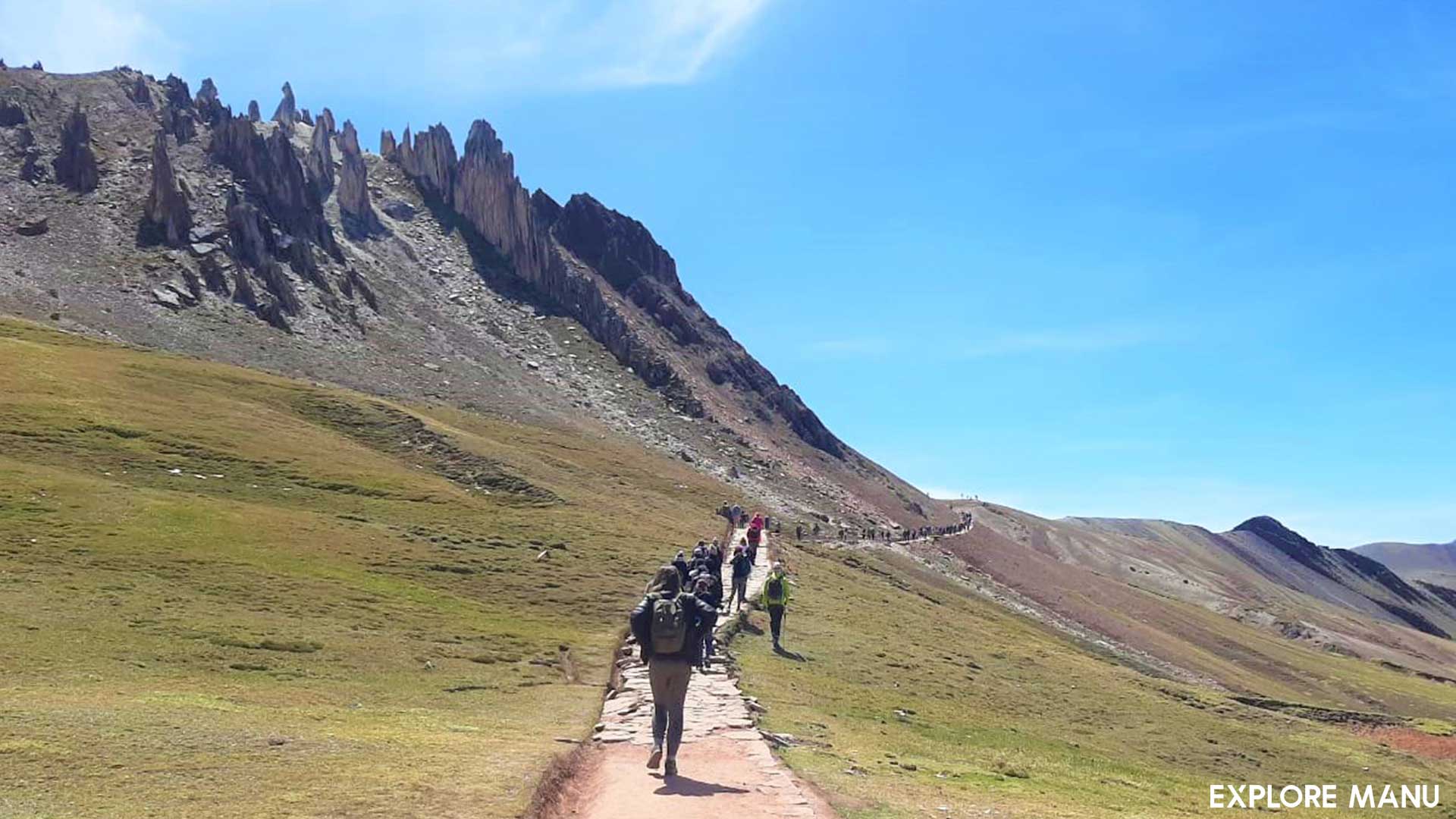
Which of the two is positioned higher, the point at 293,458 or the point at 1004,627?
the point at 293,458

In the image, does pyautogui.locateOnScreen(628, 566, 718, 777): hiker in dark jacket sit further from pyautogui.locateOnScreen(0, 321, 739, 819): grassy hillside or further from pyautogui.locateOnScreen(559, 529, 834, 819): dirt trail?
pyautogui.locateOnScreen(0, 321, 739, 819): grassy hillside

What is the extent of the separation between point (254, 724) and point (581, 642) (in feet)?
61.5

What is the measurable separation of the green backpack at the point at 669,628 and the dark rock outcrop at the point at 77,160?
16896cm

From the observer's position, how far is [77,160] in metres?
158

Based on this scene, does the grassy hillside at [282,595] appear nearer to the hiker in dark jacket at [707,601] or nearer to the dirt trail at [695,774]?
the dirt trail at [695,774]

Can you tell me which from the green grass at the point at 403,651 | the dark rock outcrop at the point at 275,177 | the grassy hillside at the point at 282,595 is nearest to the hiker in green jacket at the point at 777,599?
the green grass at the point at 403,651

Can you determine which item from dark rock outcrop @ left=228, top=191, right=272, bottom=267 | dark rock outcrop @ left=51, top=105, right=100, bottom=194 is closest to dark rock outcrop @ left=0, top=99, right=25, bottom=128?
dark rock outcrop @ left=51, top=105, right=100, bottom=194

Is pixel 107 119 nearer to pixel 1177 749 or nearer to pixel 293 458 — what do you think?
pixel 293 458

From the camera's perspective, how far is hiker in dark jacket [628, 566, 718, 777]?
61.4 ft

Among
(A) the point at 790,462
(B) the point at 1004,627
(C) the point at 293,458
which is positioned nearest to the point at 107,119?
(A) the point at 790,462

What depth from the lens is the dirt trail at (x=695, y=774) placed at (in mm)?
16469

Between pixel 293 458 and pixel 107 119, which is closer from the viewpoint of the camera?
pixel 293 458

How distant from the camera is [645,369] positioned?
186 meters

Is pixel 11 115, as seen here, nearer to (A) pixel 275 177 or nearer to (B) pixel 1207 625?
(A) pixel 275 177
